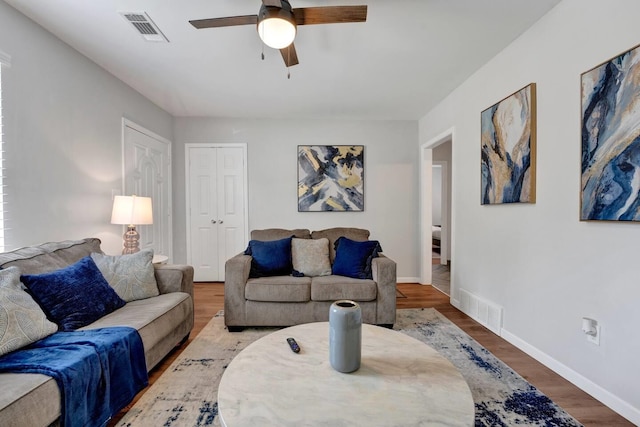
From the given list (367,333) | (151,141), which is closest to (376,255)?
(367,333)

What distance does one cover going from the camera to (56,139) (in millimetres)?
2408

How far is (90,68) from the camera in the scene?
9.18 feet

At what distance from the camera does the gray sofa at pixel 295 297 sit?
8.87 feet

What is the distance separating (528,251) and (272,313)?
86.2 inches

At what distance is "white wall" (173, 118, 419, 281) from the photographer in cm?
449

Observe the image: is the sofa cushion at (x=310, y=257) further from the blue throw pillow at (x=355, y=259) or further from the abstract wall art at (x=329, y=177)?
the abstract wall art at (x=329, y=177)

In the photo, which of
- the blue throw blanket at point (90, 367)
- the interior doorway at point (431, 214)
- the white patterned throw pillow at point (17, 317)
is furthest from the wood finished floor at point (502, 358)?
the white patterned throw pillow at point (17, 317)

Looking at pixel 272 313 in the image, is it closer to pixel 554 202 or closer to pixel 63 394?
pixel 63 394

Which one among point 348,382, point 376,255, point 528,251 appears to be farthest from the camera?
point 376,255

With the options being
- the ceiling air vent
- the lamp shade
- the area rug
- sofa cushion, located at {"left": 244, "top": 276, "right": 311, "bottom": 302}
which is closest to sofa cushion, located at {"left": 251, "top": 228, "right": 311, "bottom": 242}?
sofa cushion, located at {"left": 244, "top": 276, "right": 311, "bottom": 302}

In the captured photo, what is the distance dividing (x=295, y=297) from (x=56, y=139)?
237 cm

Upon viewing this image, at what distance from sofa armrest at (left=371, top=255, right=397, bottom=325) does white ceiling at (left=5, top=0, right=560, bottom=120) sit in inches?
75.6

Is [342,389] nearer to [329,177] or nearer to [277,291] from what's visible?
[277,291]

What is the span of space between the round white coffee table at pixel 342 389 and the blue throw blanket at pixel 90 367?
714mm
